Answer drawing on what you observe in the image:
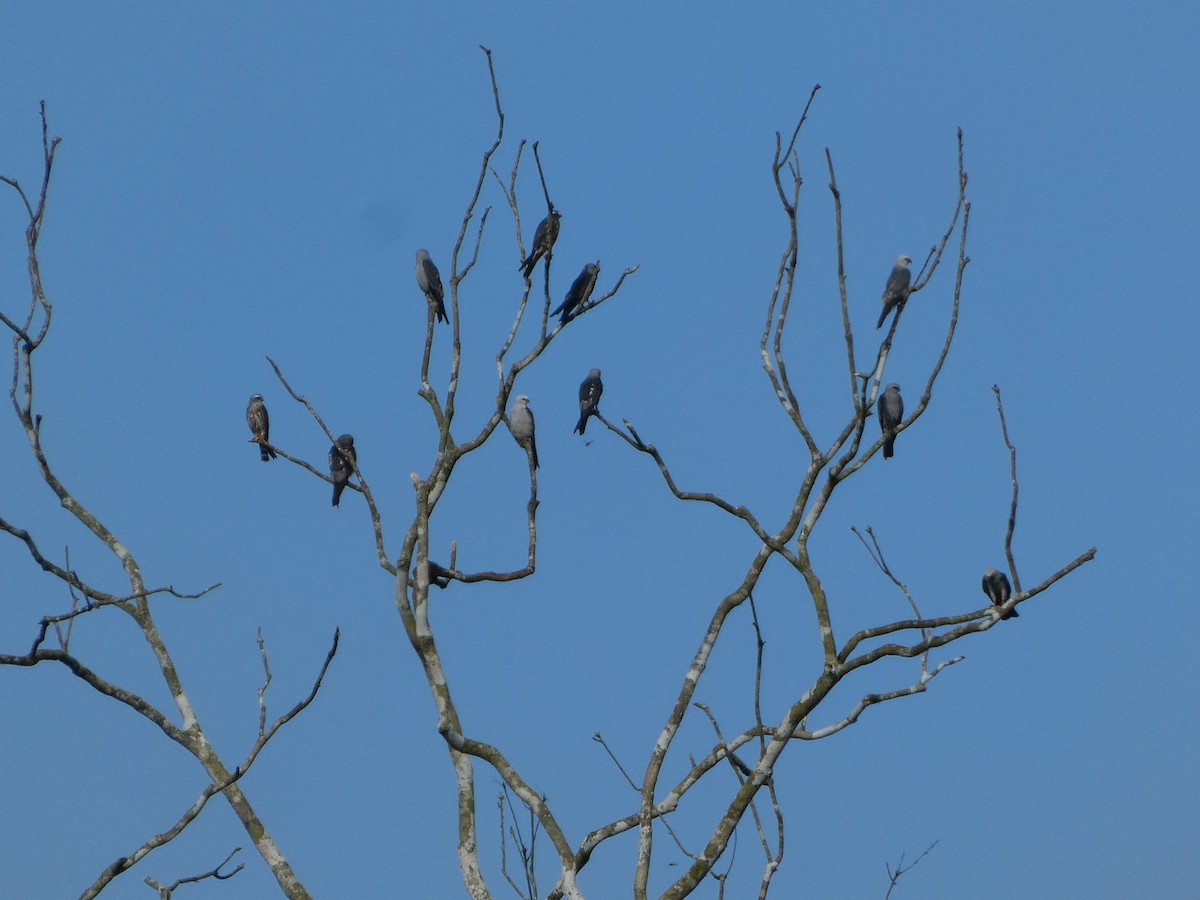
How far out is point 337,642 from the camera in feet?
18.0

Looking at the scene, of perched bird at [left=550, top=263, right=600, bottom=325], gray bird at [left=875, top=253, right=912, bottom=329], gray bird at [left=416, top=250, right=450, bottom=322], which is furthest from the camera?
gray bird at [left=875, top=253, right=912, bottom=329]

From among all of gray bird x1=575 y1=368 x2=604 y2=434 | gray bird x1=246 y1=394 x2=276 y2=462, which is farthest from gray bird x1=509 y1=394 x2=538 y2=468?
gray bird x1=246 y1=394 x2=276 y2=462

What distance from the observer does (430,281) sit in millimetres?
9906

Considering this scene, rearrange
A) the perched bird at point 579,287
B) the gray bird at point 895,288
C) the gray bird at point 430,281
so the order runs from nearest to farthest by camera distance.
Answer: the gray bird at point 430,281 < the perched bird at point 579,287 < the gray bird at point 895,288

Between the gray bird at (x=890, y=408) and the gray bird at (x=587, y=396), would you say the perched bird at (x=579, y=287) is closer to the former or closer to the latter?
the gray bird at (x=587, y=396)

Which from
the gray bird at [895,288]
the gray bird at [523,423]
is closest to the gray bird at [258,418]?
the gray bird at [523,423]

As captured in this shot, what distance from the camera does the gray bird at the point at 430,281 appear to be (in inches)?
367

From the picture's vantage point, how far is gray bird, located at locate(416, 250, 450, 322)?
30.5 feet

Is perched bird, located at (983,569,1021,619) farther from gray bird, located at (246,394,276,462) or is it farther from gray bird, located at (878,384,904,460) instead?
gray bird, located at (246,394,276,462)

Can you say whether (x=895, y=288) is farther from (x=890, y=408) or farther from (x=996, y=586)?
(x=996, y=586)

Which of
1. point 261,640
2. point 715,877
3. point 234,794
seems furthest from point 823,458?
point 234,794

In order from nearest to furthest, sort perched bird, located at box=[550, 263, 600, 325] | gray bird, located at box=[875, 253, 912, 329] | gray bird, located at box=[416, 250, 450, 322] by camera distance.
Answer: gray bird, located at box=[416, 250, 450, 322] → perched bird, located at box=[550, 263, 600, 325] → gray bird, located at box=[875, 253, 912, 329]

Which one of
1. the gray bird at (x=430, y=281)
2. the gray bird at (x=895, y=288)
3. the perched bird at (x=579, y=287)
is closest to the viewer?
the gray bird at (x=430, y=281)

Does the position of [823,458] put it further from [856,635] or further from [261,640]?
[261,640]
